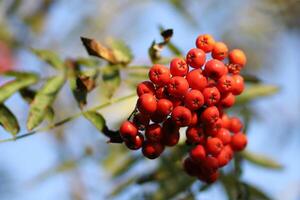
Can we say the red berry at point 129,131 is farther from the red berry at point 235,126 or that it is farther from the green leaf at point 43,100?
the red berry at point 235,126

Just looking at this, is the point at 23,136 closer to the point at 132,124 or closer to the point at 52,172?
the point at 132,124

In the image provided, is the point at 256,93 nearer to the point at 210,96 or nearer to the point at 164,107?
the point at 210,96

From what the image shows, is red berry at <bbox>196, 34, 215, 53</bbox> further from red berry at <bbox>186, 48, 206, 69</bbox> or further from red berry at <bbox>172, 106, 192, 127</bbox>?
red berry at <bbox>172, 106, 192, 127</bbox>

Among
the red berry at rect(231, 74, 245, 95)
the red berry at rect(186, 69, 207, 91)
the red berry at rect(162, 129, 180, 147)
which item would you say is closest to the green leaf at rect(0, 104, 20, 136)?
Result: the red berry at rect(162, 129, 180, 147)

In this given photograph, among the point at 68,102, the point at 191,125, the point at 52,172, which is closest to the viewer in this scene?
the point at 191,125

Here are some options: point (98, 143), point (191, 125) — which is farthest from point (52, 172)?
point (191, 125)

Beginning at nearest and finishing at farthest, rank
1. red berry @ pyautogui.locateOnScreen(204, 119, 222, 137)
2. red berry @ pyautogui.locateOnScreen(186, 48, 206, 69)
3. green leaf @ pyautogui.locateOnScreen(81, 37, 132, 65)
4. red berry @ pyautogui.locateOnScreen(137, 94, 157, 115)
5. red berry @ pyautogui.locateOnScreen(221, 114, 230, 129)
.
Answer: red berry @ pyautogui.locateOnScreen(137, 94, 157, 115)
red berry @ pyautogui.locateOnScreen(186, 48, 206, 69)
red berry @ pyautogui.locateOnScreen(204, 119, 222, 137)
green leaf @ pyautogui.locateOnScreen(81, 37, 132, 65)
red berry @ pyautogui.locateOnScreen(221, 114, 230, 129)
